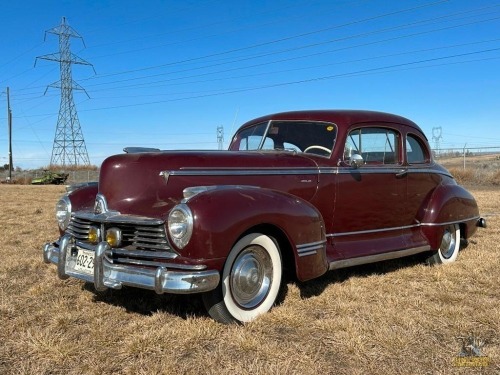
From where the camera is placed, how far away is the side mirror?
4.81m

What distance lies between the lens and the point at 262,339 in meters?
3.40

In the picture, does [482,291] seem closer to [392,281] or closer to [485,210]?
[392,281]

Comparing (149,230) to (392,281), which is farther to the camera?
(392,281)

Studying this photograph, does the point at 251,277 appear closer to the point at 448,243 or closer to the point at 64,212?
the point at 64,212

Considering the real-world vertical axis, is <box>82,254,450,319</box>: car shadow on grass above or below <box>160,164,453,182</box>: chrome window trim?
below

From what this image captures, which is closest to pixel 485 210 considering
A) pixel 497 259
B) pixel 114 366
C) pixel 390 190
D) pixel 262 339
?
pixel 497 259

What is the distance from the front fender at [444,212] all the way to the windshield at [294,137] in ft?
5.29

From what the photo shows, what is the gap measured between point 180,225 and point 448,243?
402 centimetres

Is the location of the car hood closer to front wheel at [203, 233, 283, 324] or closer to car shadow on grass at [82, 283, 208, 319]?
front wheel at [203, 233, 283, 324]

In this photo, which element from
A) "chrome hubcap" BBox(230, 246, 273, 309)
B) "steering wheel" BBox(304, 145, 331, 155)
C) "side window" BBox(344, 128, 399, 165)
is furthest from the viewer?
"side window" BBox(344, 128, 399, 165)

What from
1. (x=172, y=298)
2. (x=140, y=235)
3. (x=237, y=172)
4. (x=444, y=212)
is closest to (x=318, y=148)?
(x=237, y=172)

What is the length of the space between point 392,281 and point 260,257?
1.87 metres

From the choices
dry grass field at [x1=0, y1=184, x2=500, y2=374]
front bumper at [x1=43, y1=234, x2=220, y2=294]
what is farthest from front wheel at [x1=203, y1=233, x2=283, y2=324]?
front bumper at [x1=43, y1=234, x2=220, y2=294]

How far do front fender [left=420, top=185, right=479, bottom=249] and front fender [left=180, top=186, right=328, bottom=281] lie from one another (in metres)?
2.00
